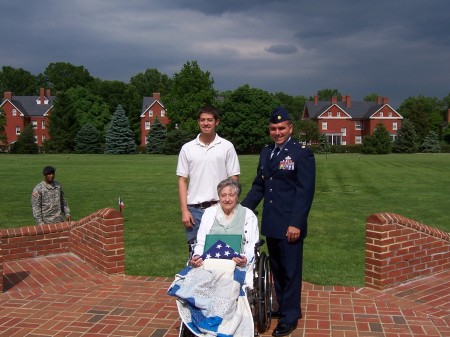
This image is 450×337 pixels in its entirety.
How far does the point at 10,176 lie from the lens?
76.5ft

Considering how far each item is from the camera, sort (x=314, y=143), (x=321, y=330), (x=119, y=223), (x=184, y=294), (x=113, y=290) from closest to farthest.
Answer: (x=184, y=294) → (x=321, y=330) → (x=113, y=290) → (x=119, y=223) → (x=314, y=143)

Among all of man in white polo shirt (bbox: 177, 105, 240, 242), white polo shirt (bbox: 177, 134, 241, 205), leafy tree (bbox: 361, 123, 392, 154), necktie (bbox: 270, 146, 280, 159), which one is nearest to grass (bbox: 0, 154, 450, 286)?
man in white polo shirt (bbox: 177, 105, 240, 242)

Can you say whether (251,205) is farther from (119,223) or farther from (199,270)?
(119,223)

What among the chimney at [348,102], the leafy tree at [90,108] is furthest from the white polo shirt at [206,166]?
the chimney at [348,102]

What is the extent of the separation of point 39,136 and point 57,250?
72.0 meters

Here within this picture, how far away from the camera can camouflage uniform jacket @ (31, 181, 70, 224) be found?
7.53m

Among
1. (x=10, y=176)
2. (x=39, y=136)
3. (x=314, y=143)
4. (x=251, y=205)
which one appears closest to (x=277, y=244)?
(x=251, y=205)

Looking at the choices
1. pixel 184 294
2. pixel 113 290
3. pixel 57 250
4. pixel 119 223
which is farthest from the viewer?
pixel 57 250

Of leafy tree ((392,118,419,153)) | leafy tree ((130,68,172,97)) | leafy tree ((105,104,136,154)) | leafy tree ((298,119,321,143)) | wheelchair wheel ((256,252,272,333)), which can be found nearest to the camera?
wheelchair wheel ((256,252,272,333))

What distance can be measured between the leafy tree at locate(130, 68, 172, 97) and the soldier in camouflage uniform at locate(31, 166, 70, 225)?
93.6 m

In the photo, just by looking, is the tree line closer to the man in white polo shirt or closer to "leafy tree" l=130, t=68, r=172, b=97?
"leafy tree" l=130, t=68, r=172, b=97

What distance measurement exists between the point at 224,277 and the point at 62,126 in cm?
6038

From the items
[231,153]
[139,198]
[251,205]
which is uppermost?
[231,153]

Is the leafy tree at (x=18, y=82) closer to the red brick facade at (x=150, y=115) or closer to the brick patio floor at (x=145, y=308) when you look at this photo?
the red brick facade at (x=150, y=115)
